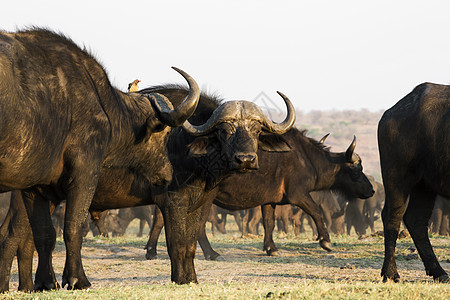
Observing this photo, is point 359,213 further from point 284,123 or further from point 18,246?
point 18,246

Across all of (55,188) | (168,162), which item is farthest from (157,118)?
(55,188)

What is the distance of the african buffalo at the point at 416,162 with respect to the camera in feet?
24.2

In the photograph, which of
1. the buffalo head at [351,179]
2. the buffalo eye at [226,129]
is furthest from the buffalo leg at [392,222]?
the buffalo head at [351,179]

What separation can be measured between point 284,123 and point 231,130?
0.95m

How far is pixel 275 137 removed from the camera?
8.27 metres

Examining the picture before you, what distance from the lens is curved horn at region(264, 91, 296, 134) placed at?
7.94m

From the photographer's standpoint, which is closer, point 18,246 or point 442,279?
point 18,246

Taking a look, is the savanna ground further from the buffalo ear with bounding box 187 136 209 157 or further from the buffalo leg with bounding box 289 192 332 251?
the buffalo ear with bounding box 187 136 209 157

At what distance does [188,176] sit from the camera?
25.8 ft

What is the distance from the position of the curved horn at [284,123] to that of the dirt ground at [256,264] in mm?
1994

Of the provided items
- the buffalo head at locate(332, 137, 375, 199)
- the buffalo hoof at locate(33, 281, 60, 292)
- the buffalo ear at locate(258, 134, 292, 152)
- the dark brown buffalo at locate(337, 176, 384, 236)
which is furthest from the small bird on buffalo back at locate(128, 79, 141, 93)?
the dark brown buffalo at locate(337, 176, 384, 236)

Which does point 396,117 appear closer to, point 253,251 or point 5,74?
point 5,74

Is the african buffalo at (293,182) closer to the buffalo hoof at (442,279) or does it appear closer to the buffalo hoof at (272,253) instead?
the buffalo hoof at (272,253)

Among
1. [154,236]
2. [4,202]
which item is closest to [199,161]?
[154,236]
